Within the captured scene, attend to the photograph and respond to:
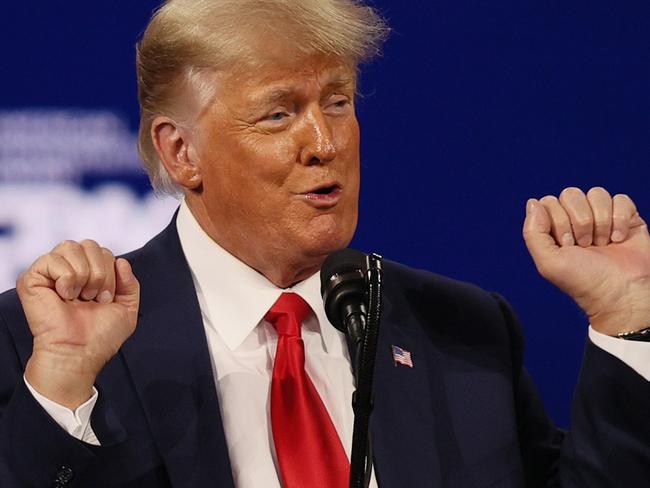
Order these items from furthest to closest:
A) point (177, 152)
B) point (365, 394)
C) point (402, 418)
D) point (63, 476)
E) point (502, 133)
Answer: point (502, 133) → point (177, 152) → point (402, 418) → point (63, 476) → point (365, 394)

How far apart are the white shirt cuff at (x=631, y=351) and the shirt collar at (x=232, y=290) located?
427mm

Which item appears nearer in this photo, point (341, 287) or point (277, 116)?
point (341, 287)

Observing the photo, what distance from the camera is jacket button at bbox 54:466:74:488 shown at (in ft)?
4.97

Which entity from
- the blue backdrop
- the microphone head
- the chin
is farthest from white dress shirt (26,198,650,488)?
the blue backdrop

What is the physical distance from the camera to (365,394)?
140 cm

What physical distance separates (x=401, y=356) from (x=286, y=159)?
351 mm

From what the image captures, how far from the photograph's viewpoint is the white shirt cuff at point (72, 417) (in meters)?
1.53

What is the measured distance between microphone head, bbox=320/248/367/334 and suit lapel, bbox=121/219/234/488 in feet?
1.01

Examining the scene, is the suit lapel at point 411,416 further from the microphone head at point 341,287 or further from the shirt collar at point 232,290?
the microphone head at point 341,287

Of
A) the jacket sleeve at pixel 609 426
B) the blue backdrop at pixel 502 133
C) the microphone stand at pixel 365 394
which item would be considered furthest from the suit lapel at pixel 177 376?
the blue backdrop at pixel 502 133

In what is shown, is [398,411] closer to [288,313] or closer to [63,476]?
[288,313]

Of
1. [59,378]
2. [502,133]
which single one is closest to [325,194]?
[59,378]

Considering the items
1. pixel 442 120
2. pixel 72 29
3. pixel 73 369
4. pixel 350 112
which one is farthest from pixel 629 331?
pixel 72 29

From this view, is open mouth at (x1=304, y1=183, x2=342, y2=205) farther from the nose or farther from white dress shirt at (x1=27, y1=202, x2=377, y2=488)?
white dress shirt at (x1=27, y1=202, x2=377, y2=488)
